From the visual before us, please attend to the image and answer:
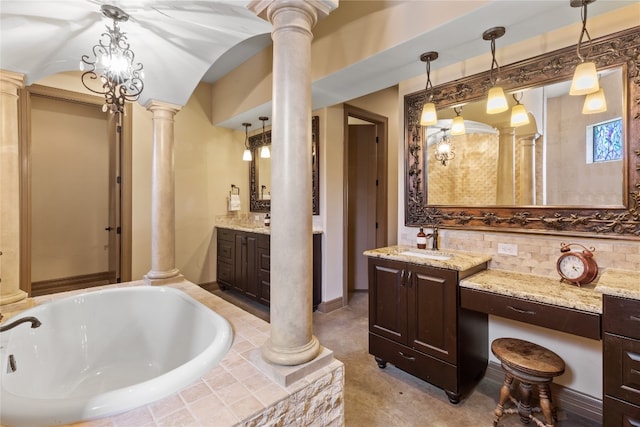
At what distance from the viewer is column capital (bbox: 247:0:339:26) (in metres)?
1.31

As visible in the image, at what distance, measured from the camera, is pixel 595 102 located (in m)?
1.70

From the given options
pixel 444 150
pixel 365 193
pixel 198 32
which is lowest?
pixel 365 193

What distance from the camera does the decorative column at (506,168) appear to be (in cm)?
206

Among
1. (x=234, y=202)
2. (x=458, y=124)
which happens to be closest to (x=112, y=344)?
(x=234, y=202)

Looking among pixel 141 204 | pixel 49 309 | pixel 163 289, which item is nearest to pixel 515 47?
pixel 163 289

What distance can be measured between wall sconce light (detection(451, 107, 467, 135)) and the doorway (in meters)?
1.72

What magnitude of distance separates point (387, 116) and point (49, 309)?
4.07 meters

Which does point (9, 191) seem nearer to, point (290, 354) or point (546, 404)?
point (290, 354)

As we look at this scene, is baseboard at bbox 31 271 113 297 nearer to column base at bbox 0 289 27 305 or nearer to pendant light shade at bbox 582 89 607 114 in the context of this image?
column base at bbox 0 289 27 305

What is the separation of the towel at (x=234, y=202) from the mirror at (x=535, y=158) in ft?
9.20

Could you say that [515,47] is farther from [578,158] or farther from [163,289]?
[163,289]

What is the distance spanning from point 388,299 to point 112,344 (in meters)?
2.10

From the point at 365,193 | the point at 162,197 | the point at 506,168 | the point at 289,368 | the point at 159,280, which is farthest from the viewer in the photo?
the point at 365,193

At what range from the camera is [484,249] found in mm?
2189
